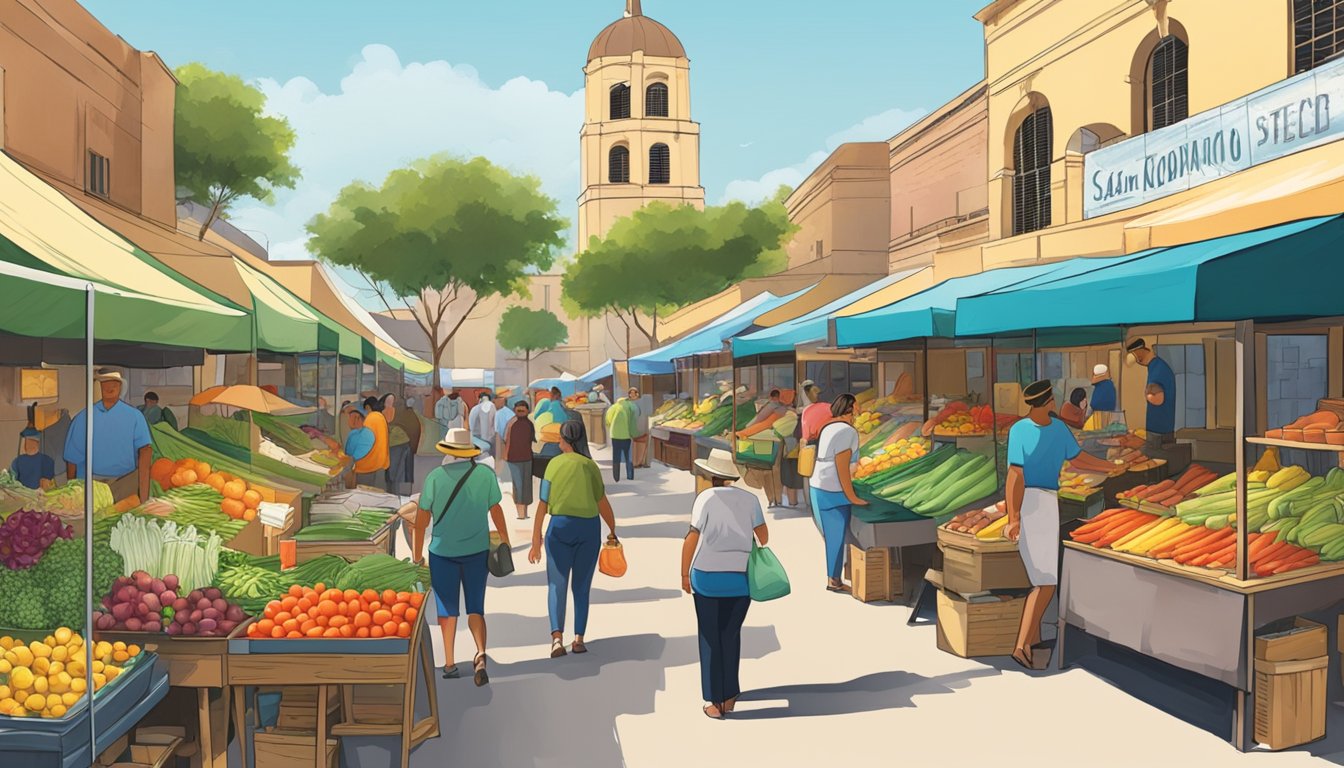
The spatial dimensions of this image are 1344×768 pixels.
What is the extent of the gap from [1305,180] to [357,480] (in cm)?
1134

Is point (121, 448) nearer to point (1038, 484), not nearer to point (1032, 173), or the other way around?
point (1038, 484)

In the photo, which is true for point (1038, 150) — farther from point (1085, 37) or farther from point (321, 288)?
point (321, 288)

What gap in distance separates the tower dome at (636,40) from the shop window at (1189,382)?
58222 mm

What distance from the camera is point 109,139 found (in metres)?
15.6

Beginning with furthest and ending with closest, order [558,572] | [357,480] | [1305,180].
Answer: [357,480] → [558,572] → [1305,180]

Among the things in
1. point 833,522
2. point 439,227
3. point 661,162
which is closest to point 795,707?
point 833,522

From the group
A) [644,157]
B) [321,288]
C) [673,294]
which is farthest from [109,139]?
[644,157]

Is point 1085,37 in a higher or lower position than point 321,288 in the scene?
higher

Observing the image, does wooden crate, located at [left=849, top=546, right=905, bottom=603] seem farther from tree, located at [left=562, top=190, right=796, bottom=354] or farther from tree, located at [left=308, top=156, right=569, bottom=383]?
tree, located at [left=562, top=190, right=796, bottom=354]

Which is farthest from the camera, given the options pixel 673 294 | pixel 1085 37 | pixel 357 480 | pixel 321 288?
pixel 673 294

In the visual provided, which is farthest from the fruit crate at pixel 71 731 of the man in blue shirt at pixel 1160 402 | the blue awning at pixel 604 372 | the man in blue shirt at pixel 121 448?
the blue awning at pixel 604 372

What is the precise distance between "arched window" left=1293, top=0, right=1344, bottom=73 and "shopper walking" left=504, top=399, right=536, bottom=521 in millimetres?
10576

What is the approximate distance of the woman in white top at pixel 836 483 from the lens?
368 inches

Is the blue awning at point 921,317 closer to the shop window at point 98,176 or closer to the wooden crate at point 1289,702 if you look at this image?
the wooden crate at point 1289,702
